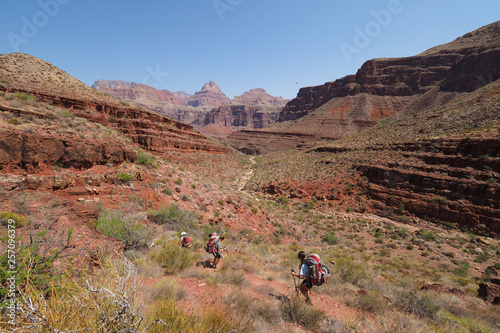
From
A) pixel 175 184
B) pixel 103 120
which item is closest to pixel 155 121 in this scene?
pixel 103 120

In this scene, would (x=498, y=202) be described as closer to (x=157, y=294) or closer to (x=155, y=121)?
(x=157, y=294)

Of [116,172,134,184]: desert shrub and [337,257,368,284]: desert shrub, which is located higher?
[116,172,134,184]: desert shrub

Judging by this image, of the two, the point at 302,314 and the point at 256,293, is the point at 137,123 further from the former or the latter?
the point at 302,314

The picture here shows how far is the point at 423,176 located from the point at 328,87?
106 meters

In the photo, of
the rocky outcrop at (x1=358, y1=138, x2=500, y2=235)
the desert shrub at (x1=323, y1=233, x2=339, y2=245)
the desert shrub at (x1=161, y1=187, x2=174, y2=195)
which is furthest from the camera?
the rocky outcrop at (x1=358, y1=138, x2=500, y2=235)

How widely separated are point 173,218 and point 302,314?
7.72m

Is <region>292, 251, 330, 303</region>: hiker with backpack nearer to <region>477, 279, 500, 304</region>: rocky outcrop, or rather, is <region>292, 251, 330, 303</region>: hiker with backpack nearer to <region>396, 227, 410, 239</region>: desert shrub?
<region>477, 279, 500, 304</region>: rocky outcrop

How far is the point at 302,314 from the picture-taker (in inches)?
153

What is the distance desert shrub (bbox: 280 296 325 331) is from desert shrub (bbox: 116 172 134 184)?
32.4 feet

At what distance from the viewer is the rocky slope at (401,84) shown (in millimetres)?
57344

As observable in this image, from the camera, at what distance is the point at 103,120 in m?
25.0

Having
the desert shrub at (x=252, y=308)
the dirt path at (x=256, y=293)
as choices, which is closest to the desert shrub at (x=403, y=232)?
the dirt path at (x=256, y=293)

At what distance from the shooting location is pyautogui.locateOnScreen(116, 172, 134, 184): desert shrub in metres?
10.1

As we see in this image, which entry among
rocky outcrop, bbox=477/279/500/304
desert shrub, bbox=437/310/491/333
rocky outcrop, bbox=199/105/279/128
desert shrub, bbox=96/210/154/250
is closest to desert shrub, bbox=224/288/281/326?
desert shrub, bbox=437/310/491/333
